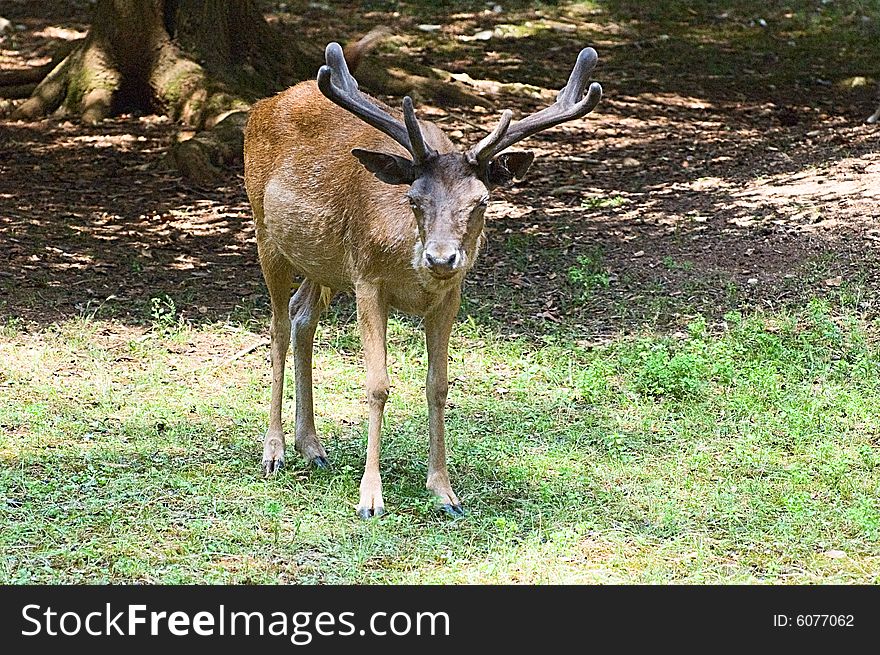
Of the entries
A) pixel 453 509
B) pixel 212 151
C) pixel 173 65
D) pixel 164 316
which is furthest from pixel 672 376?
pixel 173 65

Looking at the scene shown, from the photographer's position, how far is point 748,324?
860 centimetres

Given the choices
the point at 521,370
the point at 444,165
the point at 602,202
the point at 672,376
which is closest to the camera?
the point at 444,165

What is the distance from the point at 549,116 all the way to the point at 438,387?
4.67ft

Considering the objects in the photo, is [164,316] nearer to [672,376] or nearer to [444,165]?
[672,376]

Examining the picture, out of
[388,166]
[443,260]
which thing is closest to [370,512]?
[443,260]

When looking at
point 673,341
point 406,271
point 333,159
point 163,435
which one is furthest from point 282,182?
point 673,341

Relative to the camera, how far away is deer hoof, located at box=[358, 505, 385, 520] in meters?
5.93

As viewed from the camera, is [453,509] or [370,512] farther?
[453,509]

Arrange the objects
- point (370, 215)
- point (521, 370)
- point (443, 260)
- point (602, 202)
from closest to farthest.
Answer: point (443, 260) < point (370, 215) < point (521, 370) < point (602, 202)

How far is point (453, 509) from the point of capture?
20.0ft

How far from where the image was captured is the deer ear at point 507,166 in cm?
579

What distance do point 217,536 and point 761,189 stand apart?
7230 mm

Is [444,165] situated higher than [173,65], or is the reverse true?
[444,165]

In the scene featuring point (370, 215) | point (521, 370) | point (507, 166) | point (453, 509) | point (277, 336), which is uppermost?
point (507, 166)
